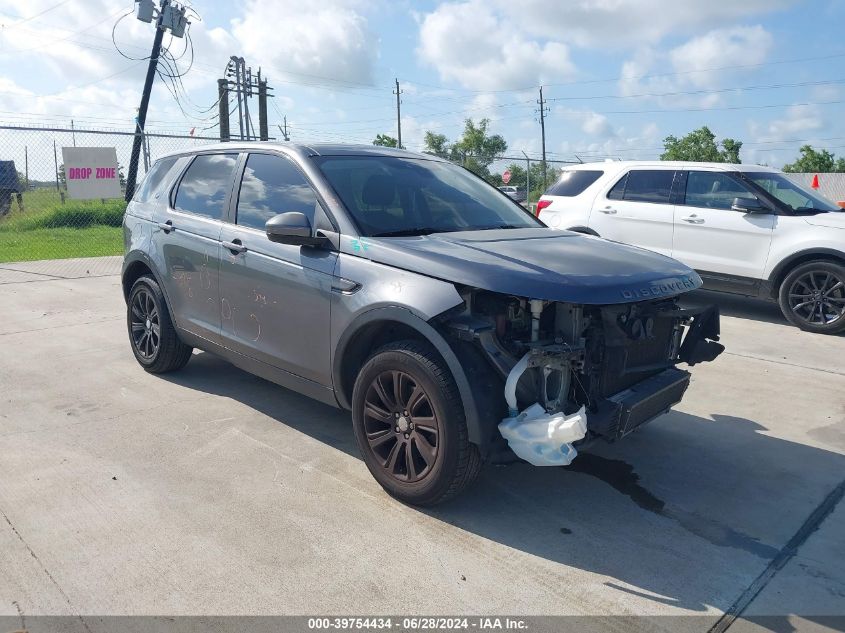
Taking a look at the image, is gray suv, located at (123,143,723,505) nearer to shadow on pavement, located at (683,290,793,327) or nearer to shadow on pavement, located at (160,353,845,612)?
shadow on pavement, located at (160,353,845,612)

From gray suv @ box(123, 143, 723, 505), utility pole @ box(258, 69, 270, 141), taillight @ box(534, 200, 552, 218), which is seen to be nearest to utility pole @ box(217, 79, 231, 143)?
utility pole @ box(258, 69, 270, 141)

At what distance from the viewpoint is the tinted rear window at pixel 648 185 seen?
8766mm

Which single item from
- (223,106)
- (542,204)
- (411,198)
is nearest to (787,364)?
(411,198)

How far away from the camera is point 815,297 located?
7648mm

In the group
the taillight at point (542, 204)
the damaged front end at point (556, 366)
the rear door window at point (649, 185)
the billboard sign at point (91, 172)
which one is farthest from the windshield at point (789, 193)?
the billboard sign at point (91, 172)

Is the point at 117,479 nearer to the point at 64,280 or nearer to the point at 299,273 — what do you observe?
the point at 299,273

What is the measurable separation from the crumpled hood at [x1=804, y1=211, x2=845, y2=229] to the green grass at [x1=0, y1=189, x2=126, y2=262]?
12130 mm

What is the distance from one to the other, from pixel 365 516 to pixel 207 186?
274 cm

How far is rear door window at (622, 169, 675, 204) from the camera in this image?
8766 mm

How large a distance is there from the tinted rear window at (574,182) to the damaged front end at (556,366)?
6.28 meters

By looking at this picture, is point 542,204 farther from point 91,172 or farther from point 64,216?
point 64,216

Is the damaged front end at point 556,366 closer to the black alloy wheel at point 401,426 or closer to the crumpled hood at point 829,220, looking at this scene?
the black alloy wheel at point 401,426

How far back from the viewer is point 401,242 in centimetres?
366

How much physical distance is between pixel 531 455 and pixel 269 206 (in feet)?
7.55
